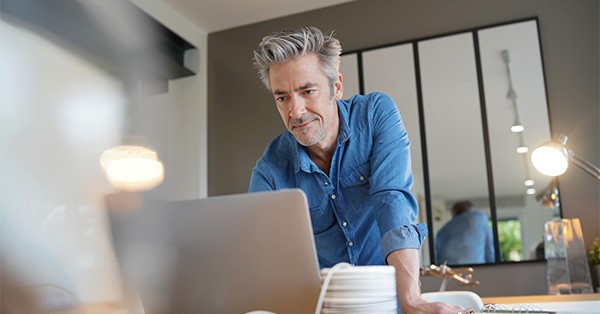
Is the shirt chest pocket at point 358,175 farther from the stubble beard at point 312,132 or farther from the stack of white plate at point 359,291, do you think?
the stack of white plate at point 359,291

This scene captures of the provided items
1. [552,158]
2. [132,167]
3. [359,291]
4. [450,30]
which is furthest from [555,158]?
[359,291]

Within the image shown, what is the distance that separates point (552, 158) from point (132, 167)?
4.26 feet

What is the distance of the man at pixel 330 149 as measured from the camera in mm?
981

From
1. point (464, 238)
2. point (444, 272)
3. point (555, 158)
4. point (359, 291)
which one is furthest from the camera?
point (464, 238)

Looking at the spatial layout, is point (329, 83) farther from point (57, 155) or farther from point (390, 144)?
point (57, 155)

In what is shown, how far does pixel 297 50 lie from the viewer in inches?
38.7

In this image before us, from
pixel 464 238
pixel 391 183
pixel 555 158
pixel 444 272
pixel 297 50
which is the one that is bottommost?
pixel 444 272

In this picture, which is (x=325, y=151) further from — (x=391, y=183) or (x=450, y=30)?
(x=450, y=30)

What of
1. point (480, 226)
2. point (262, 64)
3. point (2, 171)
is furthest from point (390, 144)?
point (480, 226)

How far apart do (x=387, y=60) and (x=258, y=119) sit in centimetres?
83

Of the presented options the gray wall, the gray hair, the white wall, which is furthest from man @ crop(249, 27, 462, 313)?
the white wall

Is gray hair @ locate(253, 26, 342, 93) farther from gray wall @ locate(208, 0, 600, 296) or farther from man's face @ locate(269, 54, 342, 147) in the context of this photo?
gray wall @ locate(208, 0, 600, 296)

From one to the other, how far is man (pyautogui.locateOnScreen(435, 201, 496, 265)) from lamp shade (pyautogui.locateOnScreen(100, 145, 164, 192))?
41.3 inches

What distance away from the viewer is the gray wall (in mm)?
1799
